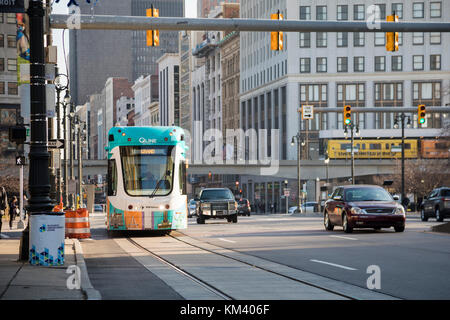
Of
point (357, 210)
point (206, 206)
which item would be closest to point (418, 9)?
point (206, 206)

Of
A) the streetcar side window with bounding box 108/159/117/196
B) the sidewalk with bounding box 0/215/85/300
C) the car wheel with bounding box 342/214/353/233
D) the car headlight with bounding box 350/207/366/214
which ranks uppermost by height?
the streetcar side window with bounding box 108/159/117/196

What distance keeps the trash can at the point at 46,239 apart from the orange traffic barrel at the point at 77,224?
1131 cm

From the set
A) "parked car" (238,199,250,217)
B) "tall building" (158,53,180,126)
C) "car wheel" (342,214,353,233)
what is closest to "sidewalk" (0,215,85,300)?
"car wheel" (342,214,353,233)

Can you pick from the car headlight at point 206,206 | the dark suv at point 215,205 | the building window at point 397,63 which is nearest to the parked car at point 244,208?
the dark suv at point 215,205

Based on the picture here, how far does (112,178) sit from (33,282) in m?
15.8

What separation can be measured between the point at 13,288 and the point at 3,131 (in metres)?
102

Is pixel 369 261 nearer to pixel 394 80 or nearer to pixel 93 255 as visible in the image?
pixel 93 255

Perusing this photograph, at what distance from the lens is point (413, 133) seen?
116m

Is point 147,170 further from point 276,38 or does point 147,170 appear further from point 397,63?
point 397,63

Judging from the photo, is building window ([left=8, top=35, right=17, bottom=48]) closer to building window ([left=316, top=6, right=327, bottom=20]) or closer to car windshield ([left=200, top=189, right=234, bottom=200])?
building window ([left=316, top=6, right=327, bottom=20])

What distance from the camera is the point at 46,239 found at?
15820 mm

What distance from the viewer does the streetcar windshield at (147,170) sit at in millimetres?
28438

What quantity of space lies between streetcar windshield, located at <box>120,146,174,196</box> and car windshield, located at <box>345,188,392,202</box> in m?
6.02

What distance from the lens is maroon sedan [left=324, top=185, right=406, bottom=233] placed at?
28344 mm
